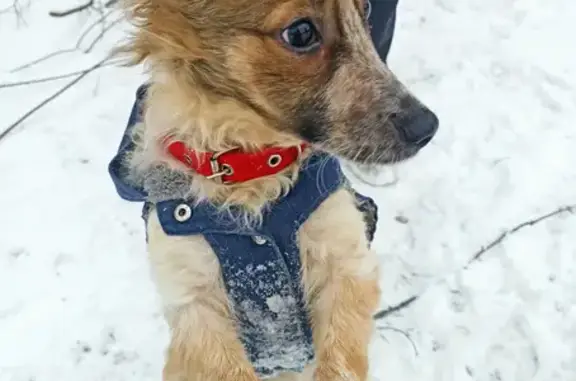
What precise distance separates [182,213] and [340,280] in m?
0.53

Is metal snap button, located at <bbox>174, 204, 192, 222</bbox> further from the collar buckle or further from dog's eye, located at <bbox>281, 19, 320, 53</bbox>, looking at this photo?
dog's eye, located at <bbox>281, 19, 320, 53</bbox>

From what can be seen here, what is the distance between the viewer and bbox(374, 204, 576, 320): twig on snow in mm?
3969

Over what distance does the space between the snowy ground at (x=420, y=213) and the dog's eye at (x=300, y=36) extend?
1.75 metres

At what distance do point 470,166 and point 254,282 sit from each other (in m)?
1.93

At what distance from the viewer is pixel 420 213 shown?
14.3 ft

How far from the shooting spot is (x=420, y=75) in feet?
16.2

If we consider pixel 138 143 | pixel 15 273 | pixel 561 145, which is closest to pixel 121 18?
pixel 138 143

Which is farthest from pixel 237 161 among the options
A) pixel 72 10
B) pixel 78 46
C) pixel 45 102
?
pixel 72 10

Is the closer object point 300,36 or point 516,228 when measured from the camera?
point 300,36

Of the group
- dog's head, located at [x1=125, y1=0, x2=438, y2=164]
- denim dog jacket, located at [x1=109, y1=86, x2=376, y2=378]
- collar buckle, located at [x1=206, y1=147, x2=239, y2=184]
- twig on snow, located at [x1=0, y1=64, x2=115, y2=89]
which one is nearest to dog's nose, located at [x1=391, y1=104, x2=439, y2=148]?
dog's head, located at [x1=125, y1=0, x2=438, y2=164]

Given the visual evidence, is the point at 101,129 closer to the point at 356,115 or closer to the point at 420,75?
the point at 420,75

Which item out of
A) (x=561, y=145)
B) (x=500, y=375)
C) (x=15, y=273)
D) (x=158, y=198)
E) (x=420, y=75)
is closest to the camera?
(x=158, y=198)

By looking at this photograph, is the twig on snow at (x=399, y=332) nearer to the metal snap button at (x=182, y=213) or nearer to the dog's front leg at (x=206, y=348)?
the dog's front leg at (x=206, y=348)

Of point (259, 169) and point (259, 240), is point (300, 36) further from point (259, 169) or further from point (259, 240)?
point (259, 240)
